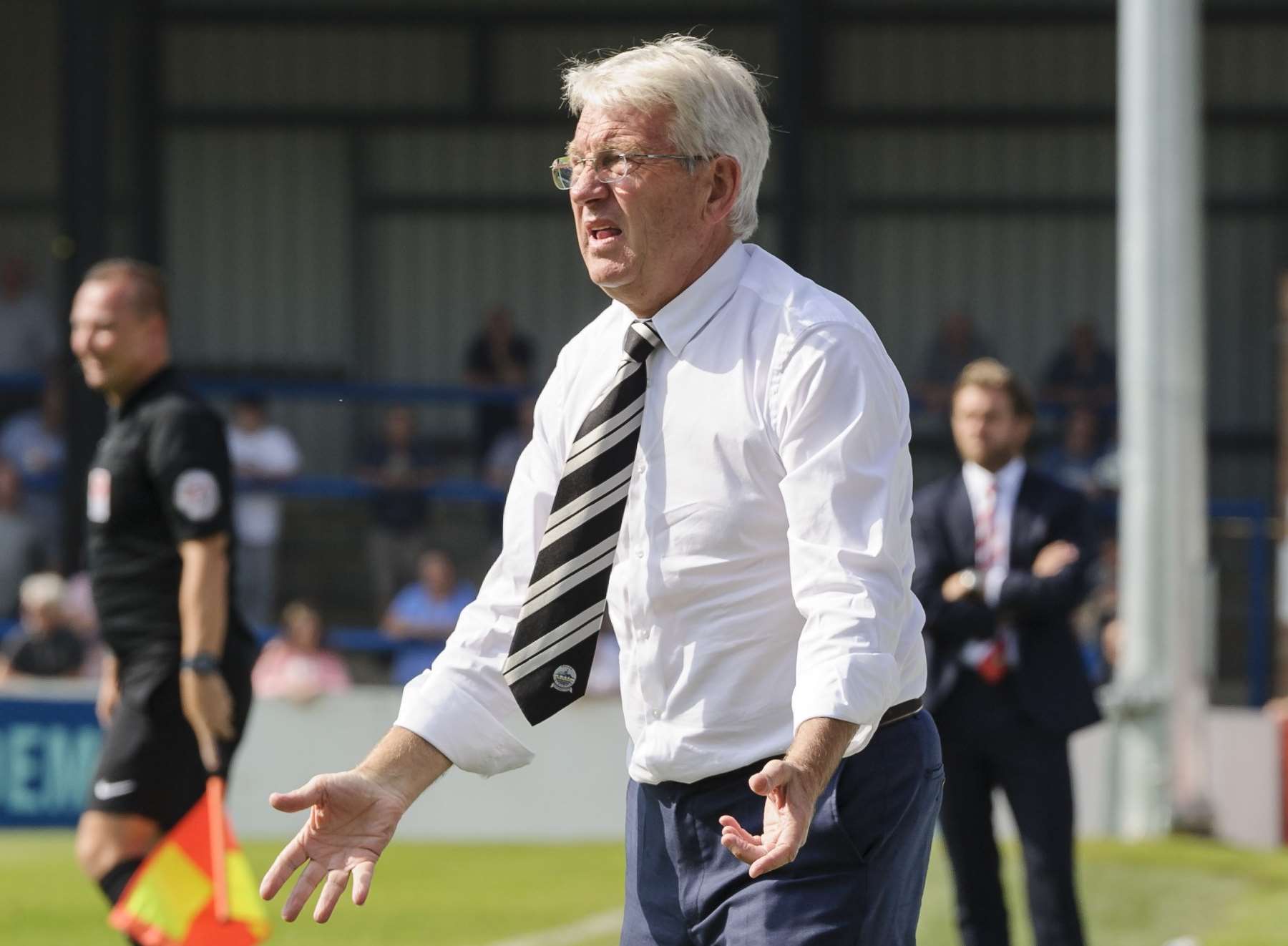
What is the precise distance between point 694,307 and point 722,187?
18 cm

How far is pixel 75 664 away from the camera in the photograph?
11.4 metres

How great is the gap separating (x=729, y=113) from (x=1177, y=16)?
7.15 meters

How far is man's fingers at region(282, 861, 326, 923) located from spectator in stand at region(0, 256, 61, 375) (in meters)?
13.4

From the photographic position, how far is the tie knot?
123 inches

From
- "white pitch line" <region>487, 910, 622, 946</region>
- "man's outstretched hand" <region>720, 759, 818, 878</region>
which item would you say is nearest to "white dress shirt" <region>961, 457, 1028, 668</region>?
"white pitch line" <region>487, 910, 622, 946</region>

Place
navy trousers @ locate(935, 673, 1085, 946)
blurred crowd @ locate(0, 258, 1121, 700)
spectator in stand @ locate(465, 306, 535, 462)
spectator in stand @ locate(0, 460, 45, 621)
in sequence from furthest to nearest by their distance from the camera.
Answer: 1. spectator in stand @ locate(465, 306, 535, 462)
2. spectator in stand @ locate(0, 460, 45, 621)
3. blurred crowd @ locate(0, 258, 1121, 700)
4. navy trousers @ locate(935, 673, 1085, 946)

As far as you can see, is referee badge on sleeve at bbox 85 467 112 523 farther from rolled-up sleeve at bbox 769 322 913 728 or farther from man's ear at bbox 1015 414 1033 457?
rolled-up sleeve at bbox 769 322 913 728

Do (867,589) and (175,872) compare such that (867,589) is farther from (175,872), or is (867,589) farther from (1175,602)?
(1175,602)

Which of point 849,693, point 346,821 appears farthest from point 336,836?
point 849,693

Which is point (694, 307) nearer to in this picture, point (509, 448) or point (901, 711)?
point (901, 711)

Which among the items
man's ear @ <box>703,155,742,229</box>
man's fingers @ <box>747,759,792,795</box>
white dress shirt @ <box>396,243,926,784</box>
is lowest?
man's fingers @ <box>747,759,792,795</box>

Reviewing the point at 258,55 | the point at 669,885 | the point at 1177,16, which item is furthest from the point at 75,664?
the point at 669,885

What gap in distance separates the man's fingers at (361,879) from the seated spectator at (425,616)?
382 inches

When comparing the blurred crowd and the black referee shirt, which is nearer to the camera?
the black referee shirt
